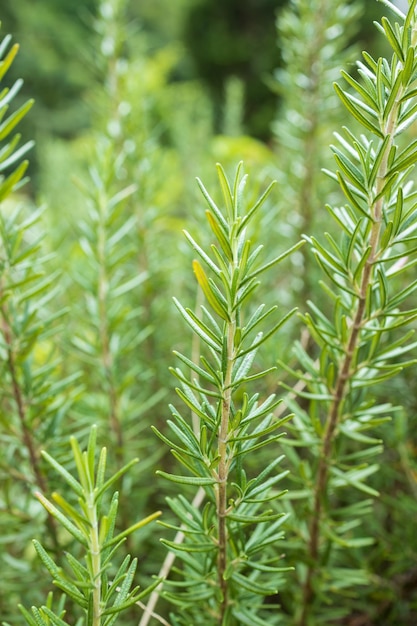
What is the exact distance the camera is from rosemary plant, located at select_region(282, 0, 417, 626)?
26 cm

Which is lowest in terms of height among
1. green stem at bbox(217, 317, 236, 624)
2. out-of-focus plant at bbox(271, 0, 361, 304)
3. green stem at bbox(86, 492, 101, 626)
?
green stem at bbox(86, 492, 101, 626)

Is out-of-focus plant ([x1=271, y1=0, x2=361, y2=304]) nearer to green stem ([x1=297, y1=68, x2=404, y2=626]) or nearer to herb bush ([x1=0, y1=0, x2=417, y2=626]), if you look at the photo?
herb bush ([x1=0, y1=0, x2=417, y2=626])

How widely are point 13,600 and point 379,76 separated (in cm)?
41

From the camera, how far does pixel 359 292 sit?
285mm

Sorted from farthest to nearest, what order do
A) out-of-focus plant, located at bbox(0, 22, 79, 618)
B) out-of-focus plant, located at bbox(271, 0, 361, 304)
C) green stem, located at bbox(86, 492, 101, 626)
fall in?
out-of-focus plant, located at bbox(271, 0, 361, 304), out-of-focus plant, located at bbox(0, 22, 79, 618), green stem, located at bbox(86, 492, 101, 626)

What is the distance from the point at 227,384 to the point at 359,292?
0.28 feet

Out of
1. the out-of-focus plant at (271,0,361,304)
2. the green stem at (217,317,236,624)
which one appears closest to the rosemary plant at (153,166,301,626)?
the green stem at (217,317,236,624)

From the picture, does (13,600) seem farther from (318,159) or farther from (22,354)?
(318,159)

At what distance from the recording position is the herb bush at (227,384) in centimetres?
25

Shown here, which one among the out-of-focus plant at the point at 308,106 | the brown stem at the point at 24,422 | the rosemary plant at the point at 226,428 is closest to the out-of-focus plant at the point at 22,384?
the brown stem at the point at 24,422

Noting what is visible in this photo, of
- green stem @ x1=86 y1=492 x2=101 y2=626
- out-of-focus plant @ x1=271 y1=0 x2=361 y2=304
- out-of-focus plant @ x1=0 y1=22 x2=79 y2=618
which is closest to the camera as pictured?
green stem @ x1=86 y1=492 x2=101 y2=626

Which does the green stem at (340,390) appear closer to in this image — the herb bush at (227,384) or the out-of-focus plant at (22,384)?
the herb bush at (227,384)

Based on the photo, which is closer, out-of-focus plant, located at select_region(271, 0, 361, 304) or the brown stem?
the brown stem

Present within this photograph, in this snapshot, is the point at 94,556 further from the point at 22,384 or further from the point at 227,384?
the point at 22,384
